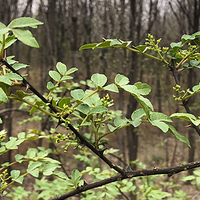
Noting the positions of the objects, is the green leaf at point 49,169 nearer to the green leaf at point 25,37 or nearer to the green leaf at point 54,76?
the green leaf at point 54,76

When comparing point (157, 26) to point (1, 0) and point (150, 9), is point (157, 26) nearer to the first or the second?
point (150, 9)

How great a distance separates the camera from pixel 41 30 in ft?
16.1

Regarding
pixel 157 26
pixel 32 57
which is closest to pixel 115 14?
pixel 157 26

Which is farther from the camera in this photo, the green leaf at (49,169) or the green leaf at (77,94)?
the green leaf at (49,169)

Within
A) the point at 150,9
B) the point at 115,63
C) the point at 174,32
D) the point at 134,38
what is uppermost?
the point at 150,9

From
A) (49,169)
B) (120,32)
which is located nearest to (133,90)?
(49,169)

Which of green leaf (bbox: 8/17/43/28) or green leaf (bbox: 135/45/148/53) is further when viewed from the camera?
green leaf (bbox: 135/45/148/53)

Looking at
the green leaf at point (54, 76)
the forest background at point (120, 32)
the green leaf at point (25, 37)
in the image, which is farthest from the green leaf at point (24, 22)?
the forest background at point (120, 32)

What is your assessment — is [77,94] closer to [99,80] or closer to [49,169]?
[99,80]


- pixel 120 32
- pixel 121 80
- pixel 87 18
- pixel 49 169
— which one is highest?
pixel 87 18

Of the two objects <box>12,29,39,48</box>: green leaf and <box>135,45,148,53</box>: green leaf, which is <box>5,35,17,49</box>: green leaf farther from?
<box>135,45,148,53</box>: green leaf

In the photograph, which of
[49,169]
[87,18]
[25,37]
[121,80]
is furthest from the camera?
[87,18]

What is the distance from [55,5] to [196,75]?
2.66 meters

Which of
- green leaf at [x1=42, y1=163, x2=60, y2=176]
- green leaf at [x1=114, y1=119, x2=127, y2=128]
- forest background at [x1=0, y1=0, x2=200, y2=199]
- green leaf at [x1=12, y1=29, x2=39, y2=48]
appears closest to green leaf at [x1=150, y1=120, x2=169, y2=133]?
green leaf at [x1=114, y1=119, x2=127, y2=128]
